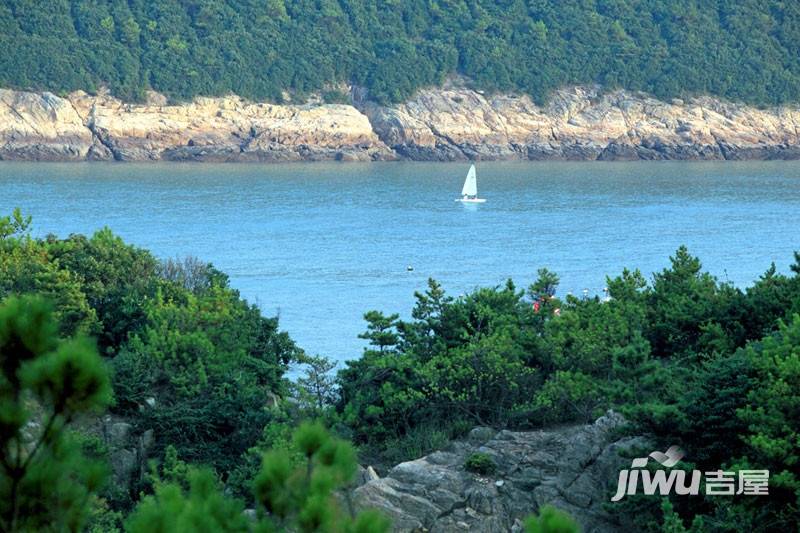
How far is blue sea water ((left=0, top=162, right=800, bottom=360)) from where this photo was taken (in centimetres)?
4662

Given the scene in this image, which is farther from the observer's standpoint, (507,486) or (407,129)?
(407,129)

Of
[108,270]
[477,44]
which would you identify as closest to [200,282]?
[108,270]

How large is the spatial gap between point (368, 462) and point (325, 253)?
3626cm

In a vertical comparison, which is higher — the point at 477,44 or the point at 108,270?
the point at 477,44

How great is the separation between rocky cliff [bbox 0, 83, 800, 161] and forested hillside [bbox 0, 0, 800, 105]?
5.67 feet

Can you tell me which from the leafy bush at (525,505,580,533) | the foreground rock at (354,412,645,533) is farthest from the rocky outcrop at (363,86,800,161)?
the leafy bush at (525,505,580,533)

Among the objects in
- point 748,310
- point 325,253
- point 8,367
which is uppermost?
point 8,367

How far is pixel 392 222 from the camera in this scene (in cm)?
6625

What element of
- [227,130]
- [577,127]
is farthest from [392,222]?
[577,127]

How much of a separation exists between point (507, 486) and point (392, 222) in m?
50.9

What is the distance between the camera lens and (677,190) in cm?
8488

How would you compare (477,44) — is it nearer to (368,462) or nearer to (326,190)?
(326,190)

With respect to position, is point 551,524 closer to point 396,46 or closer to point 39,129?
point 39,129

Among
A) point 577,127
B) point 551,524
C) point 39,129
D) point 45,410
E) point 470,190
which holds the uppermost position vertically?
point 45,410
